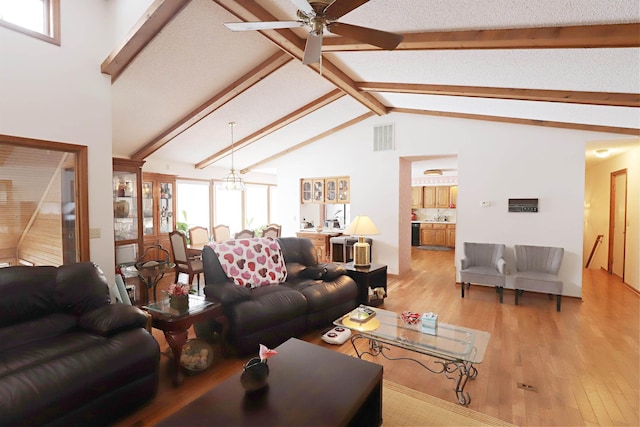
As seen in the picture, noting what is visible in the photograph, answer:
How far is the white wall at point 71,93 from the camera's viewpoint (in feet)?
8.58

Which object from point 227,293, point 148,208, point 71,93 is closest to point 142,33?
point 71,93

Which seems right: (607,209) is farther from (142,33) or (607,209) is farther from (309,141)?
(142,33)

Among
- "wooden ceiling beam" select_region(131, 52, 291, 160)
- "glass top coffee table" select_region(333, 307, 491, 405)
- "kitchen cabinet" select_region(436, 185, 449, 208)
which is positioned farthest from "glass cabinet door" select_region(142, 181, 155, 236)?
"kitchen cabinet" select_region(436, 185, 449, 208)

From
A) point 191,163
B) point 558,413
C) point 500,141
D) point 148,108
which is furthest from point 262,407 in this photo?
point 191,163

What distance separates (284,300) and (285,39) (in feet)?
8.61

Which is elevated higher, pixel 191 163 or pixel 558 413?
pixel 191 163

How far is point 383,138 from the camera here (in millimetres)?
6125

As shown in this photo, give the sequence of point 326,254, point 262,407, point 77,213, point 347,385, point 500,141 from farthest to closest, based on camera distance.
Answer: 1. point 326,254
2. point 500,141
3. point 77,213
4. point 347,385
5. point 262,407

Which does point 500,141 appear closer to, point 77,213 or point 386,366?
Answer: point 386,366

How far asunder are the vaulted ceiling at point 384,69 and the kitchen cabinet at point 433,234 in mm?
4977

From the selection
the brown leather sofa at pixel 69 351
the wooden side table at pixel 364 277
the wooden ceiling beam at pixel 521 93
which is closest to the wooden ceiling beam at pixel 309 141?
the wooden ceiling beam at pixel 521 93

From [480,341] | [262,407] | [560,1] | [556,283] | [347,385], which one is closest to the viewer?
[262,407]

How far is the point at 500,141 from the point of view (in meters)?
5.04

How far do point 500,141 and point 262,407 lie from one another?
519 centimetres
